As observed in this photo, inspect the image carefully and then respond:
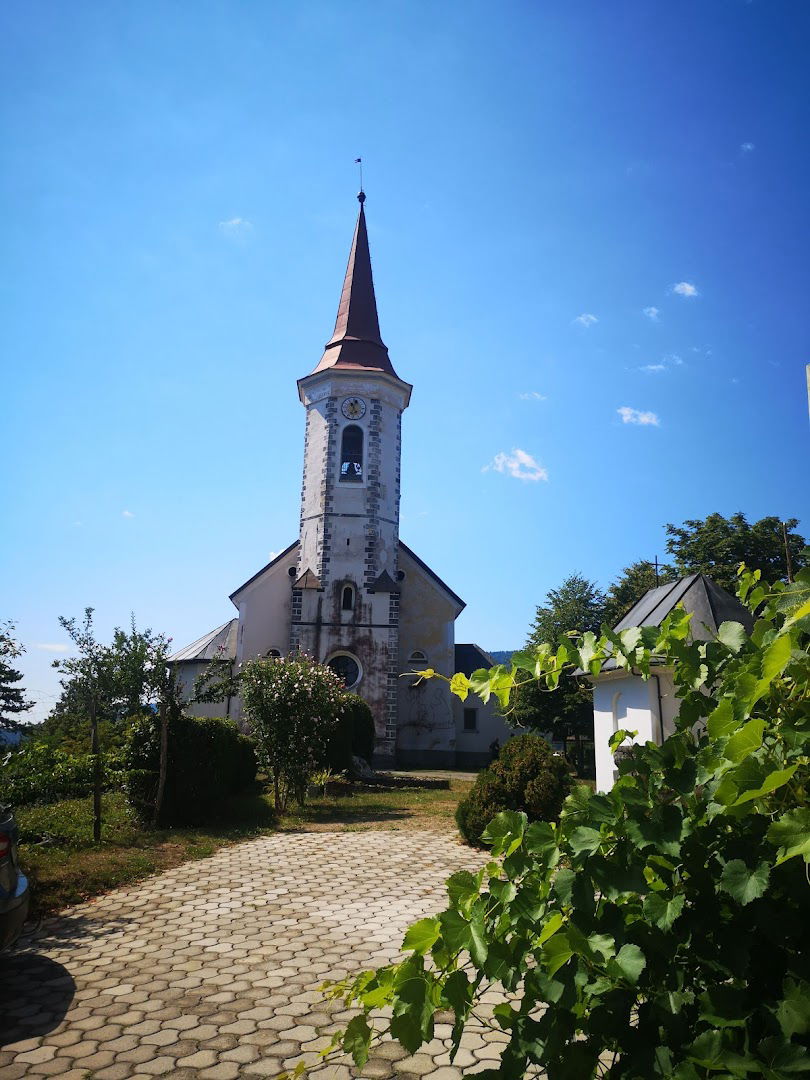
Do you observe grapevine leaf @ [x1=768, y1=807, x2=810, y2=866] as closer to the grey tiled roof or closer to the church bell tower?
the church bell tower

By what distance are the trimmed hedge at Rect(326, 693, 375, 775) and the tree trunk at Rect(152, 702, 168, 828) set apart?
6.28m

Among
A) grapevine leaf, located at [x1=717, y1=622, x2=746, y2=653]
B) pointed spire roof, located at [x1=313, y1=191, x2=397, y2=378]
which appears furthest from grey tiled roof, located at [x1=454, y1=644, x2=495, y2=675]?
grapevine leaf, located at [x1=717, y1=622, x2=746, y2=653]

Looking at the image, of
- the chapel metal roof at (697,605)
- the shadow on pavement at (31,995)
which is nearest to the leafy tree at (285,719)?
the chapel metal roof at (697,605)

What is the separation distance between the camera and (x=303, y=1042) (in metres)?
3.91

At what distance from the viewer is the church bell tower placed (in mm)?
28312

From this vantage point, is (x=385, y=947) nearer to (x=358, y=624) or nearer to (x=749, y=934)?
(x=749, y=934)

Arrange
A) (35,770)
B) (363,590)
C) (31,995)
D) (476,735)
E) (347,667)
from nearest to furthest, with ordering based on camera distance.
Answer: (31,995) → (35,770) → (347,667) → (363,590) → (476,735)

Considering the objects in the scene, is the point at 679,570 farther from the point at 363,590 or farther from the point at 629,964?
the point at 629,964

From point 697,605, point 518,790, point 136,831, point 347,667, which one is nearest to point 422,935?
point 518,790

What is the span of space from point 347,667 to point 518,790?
1827cm

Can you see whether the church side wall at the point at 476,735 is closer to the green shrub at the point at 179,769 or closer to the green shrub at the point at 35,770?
the green shrub at the point at 179,769

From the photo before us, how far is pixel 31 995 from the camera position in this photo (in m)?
4.66

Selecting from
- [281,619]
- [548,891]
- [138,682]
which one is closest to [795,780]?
[548,891]

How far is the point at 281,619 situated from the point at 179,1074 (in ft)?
86.7
